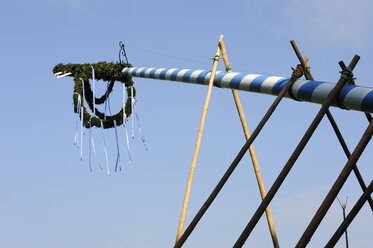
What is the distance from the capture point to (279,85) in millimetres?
8188

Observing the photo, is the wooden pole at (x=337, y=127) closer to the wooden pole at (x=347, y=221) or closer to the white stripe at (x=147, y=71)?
the wooden pole at (x=347, y=221)

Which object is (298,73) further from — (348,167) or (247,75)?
(348,167)

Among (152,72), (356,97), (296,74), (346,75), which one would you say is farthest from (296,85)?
(152,72)

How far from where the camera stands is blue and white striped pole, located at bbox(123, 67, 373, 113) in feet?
22.2

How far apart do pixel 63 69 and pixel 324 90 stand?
7.22 m

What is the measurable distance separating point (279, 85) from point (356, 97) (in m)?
1.60

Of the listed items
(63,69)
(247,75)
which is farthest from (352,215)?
(63,69)

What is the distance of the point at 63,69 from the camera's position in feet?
42.5

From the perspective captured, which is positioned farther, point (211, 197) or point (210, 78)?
point (210, 78)

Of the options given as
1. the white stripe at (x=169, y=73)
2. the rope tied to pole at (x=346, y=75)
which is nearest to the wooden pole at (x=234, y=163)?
the rope tied to pole at (x=346, y=75)

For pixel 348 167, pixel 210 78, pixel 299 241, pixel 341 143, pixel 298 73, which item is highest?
pixel 210 78

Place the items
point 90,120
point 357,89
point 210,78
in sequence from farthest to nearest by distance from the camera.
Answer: point 90,120 → point 210,78 → point 357,89

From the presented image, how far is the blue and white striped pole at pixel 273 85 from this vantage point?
676 centimetres

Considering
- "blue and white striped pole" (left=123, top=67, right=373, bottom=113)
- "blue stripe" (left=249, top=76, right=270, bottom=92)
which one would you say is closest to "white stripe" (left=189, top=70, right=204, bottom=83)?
"blue and white striped pole" (left=123, top=67, right=373, bottom=113)
